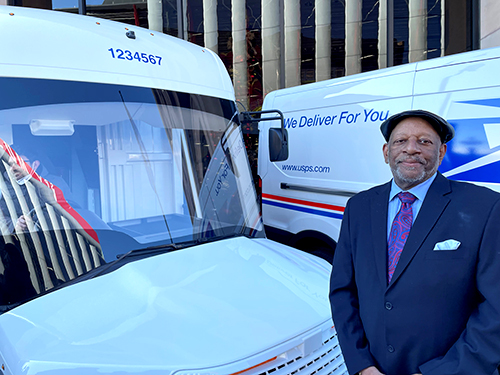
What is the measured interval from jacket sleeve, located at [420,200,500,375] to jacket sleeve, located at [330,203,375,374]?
26 cm

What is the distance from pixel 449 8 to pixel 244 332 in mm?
9920

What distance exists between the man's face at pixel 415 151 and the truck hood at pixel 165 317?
2.92 ft

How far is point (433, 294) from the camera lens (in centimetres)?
139

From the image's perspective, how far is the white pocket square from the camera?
1.37 m

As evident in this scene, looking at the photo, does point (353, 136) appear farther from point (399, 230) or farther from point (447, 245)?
point (447, 245)

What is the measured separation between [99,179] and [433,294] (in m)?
1.94

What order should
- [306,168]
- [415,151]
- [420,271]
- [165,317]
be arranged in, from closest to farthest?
[420,271] → [415,151] → [165,317] → [306,168]

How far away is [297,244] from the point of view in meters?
5.09

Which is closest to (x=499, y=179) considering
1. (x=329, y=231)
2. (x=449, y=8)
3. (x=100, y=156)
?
(x=329, y=231)

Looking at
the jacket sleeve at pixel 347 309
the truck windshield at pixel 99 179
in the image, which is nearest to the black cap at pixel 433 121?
the jacket sleeve at pixel 347 309

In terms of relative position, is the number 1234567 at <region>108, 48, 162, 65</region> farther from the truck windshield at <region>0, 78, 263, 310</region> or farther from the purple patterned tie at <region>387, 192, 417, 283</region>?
the purple patterned tie at <region>387, 192, 417, 283</region>

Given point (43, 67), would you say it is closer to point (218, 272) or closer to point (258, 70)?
point (218, 272)

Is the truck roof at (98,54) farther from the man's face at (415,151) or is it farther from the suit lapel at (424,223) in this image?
the suit lapel at (424,223)

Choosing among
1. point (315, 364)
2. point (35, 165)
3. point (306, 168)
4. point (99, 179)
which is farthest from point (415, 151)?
point (306, 168)
